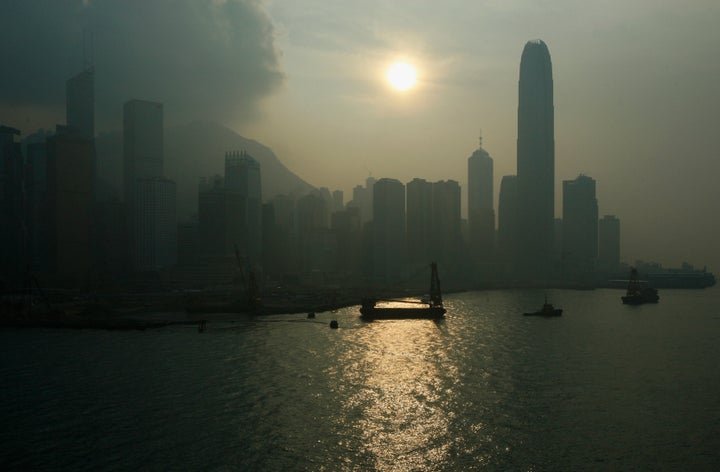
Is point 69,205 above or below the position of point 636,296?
above

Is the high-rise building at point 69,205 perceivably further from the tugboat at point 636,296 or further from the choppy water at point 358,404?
the tugboat at point 636,296

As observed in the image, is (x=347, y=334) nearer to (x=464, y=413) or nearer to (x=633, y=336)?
(x=633, y=336)

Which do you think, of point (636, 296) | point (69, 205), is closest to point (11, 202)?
point (69, 205)

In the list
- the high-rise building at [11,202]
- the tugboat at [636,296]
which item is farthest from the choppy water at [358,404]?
the high-rise building at [11,202]

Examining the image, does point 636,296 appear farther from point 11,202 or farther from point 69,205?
point 11,202

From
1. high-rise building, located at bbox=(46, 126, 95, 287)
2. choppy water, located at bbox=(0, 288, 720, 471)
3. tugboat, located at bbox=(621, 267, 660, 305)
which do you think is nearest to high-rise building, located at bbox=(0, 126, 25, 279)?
high-rise building, located at bbox=(46, 126, 95, 287)

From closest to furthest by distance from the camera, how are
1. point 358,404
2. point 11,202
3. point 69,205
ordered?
point 358,404, point 69,205, point 11,202

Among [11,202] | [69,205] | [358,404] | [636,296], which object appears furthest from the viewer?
[11,202]

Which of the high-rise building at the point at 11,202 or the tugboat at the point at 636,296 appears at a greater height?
the high-rise building at the point at 11,202

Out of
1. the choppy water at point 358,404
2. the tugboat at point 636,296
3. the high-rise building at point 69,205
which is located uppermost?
the high-rise building at point 69,205
